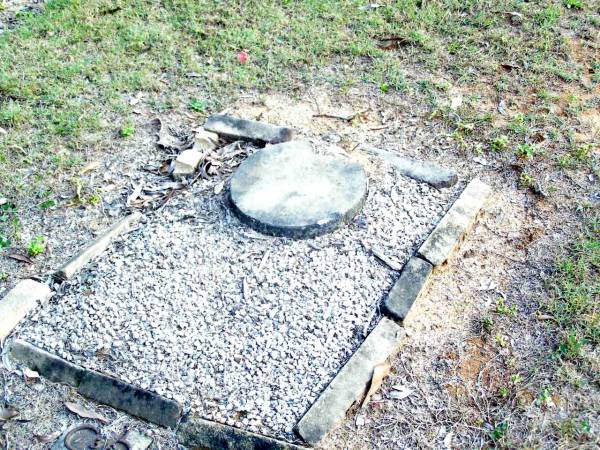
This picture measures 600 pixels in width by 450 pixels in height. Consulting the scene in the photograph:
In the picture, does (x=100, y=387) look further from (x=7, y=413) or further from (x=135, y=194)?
(x=135, y=194)

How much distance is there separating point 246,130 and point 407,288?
1.75 metres

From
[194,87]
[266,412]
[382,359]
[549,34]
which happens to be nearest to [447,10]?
[549,34]

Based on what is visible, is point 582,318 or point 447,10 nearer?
point 582,318

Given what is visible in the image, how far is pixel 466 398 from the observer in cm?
289

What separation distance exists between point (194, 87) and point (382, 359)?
2992 millimetres

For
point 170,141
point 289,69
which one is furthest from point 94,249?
point 289,69

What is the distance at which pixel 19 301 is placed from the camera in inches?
130

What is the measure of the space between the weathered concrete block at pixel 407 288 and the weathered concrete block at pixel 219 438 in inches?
34.8

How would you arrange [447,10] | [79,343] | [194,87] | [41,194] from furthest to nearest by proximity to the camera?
[447,10], [194,87], [41,194], [79,343]

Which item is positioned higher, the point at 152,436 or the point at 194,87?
the point at 194,87

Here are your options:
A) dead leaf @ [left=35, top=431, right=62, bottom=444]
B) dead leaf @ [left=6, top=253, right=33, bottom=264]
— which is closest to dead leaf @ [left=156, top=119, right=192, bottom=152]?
dead leaf @ [left=6, top=253, right=33, bottom=264]

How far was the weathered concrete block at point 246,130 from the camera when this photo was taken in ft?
13.7

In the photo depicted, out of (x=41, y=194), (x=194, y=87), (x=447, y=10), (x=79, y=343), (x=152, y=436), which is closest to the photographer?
(x=152, y=436)

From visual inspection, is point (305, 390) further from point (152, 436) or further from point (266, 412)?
point (152, 436)
